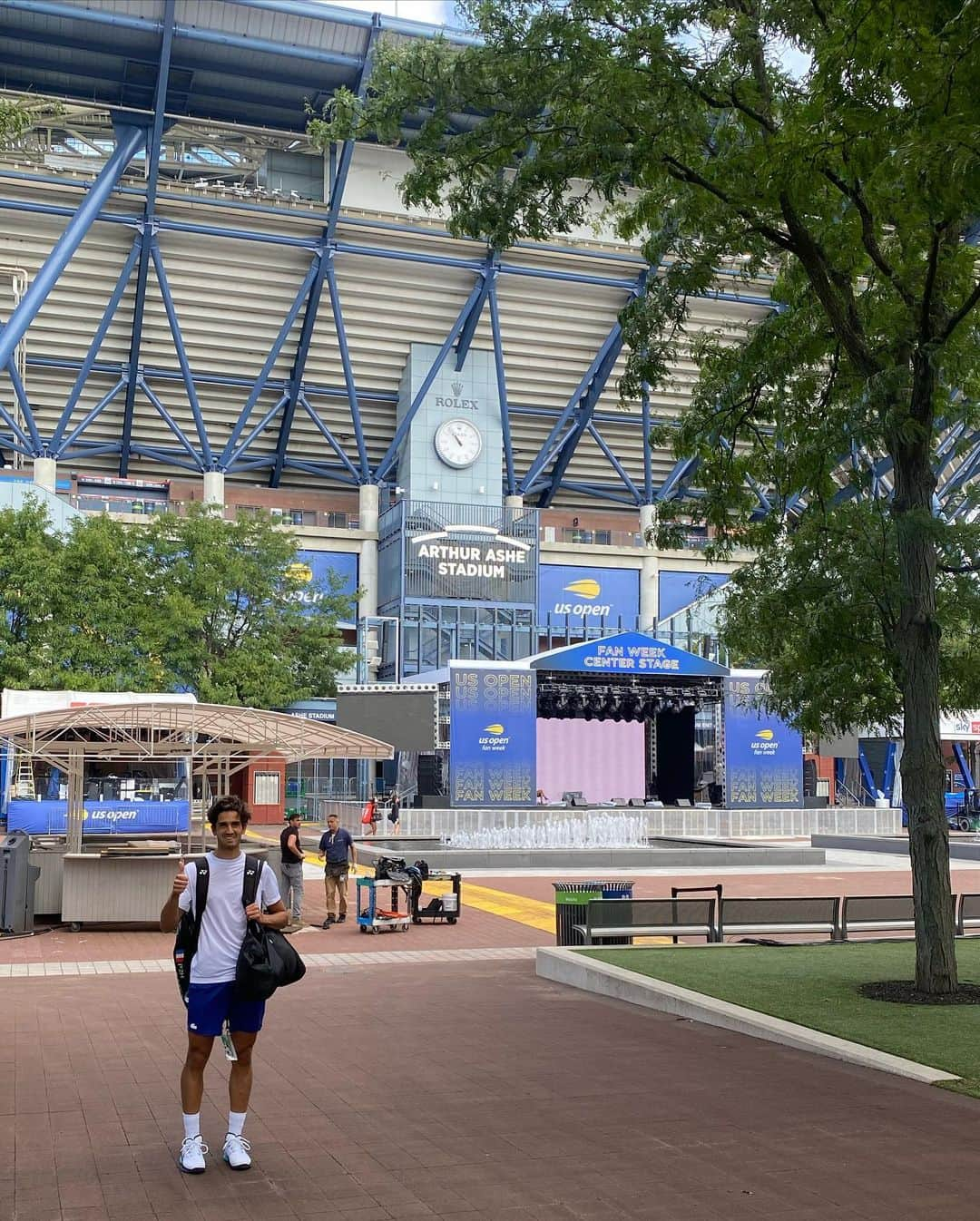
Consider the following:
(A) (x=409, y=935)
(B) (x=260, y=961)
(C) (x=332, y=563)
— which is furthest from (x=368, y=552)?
(B) (x=260, y=961)

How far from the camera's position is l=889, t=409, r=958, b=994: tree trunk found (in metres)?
11.6

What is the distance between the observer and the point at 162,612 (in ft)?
137

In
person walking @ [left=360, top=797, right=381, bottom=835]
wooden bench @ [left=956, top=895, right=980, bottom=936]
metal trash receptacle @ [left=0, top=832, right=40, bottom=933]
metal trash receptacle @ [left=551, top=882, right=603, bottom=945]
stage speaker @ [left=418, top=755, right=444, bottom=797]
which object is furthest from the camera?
stage speaker @ [left=418, top=755, right=444, bottom=797]

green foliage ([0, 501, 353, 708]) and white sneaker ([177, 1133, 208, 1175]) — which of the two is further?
green foliage ([0, 501, 353, 708])

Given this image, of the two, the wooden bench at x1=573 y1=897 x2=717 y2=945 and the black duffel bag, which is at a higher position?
the black duffel bag

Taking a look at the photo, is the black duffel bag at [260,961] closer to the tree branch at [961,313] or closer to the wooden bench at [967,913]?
the tree branch at [961,313]

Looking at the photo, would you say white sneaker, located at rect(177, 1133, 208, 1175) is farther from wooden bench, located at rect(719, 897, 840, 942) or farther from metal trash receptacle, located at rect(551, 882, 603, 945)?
wooden bench, located at rect(719, 897, 840, 942)

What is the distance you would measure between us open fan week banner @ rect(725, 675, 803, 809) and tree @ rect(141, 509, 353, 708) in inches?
545

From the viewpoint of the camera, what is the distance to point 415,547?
54.1 meters

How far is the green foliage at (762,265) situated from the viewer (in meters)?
11.6

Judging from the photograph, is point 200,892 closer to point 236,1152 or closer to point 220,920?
point 220,920

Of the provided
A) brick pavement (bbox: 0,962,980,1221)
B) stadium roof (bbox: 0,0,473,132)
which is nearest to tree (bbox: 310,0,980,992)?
brick pavement (bbox: 0,962,980,1221)

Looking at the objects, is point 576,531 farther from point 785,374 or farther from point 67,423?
point 785,374

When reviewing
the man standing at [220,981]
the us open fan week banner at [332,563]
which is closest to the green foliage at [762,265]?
the man standing at [220,981]
